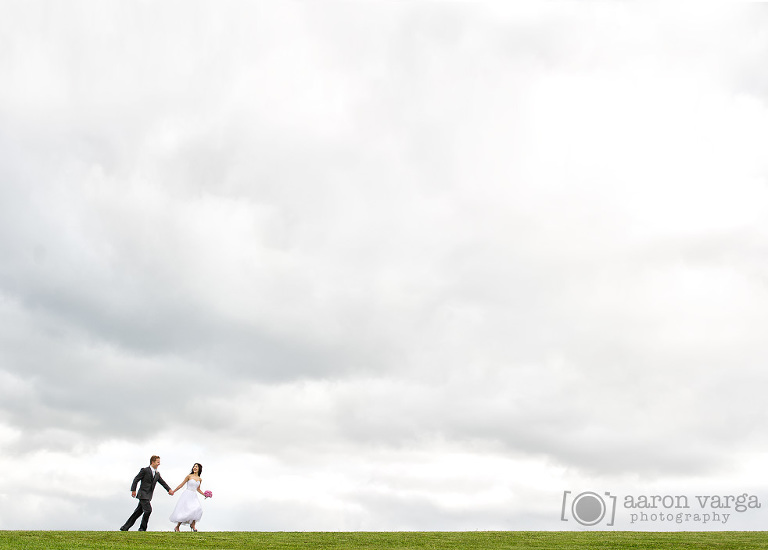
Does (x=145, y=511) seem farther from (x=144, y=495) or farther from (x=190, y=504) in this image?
(x=190, y=504)

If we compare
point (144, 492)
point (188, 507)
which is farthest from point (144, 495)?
point (188, 507)

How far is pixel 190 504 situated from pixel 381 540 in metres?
9.30

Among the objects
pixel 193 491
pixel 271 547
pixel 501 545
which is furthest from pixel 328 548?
pixel 193 491

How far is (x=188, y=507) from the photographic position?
1309 inches

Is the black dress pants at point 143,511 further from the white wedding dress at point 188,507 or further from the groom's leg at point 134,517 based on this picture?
the white wedding dress at point 188,507

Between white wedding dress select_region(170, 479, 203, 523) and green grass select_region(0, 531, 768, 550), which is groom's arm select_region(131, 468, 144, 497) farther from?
green grass select_region(0, 531, 768, 550)

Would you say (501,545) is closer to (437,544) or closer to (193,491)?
(437,544)

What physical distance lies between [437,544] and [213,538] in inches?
325

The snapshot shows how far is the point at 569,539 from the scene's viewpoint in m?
29.8

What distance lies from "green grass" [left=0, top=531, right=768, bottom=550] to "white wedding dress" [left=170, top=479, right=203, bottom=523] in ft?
8.66

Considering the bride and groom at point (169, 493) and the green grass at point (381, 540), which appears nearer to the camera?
the green grass at point (381, 540)

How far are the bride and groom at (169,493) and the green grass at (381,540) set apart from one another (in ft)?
8.95

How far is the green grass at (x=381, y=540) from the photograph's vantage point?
26500 millimetres

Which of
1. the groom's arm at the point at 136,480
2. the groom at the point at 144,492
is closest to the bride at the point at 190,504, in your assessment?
the groom at the point at 144,492
